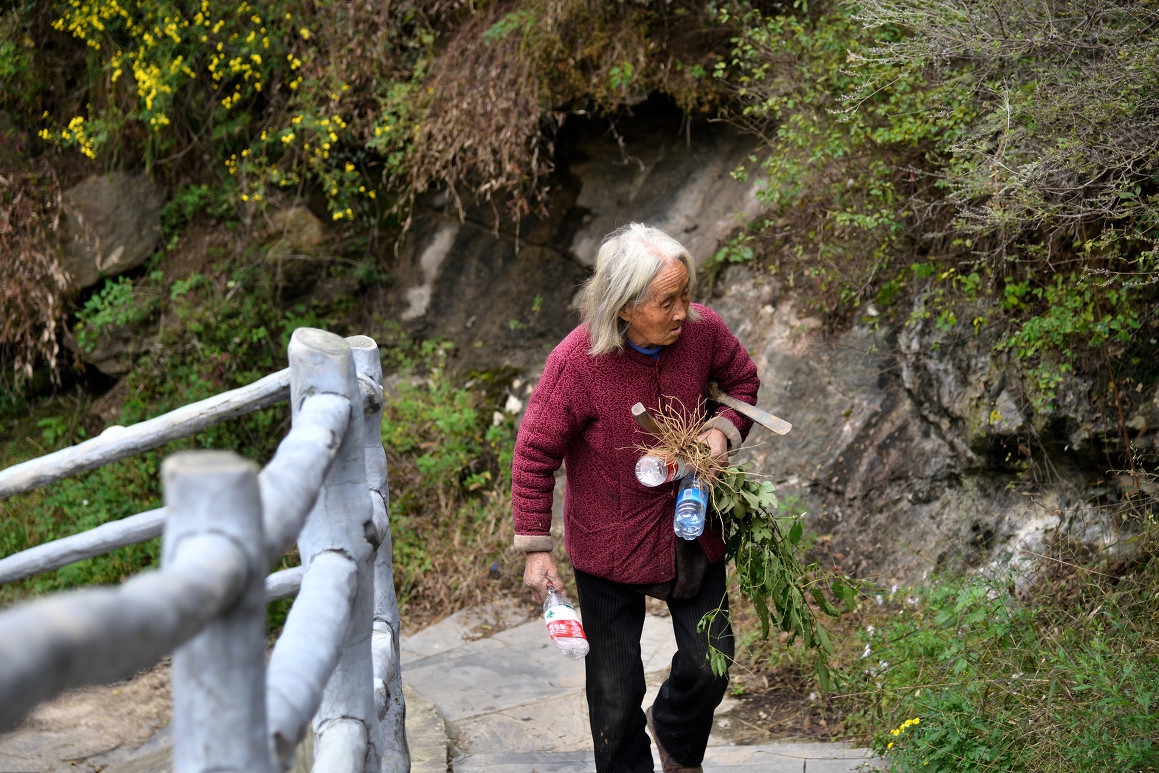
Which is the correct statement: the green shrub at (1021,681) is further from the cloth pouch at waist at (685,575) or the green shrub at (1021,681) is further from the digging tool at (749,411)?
the digging tool at (749,411)

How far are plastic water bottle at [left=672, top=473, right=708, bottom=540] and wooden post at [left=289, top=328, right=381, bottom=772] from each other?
1065 millimetres

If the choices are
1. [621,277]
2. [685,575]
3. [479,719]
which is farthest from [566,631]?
[479,719]

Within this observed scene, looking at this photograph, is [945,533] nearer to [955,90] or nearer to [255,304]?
[955,90]

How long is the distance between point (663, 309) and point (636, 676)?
1037 millimetres

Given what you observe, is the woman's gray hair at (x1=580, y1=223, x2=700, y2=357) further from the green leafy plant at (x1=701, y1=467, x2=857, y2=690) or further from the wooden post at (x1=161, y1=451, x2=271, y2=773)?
the wooden post at (x1=161, y1=451, x2=271, y2=773)

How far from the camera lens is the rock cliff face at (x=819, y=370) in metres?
4.07

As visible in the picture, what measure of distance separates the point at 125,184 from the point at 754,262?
4.80m

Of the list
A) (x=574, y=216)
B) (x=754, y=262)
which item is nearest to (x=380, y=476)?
(x=754, y=262)

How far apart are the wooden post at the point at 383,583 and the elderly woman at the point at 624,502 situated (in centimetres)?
53

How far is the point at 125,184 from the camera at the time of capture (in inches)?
289

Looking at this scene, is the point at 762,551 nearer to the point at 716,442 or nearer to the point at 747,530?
the point at 747,530

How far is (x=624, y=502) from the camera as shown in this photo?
2.75 metres

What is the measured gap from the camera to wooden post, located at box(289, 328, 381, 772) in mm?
1721

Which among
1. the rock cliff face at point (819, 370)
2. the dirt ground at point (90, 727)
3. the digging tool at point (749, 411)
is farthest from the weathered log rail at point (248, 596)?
the dirt ground at point (90, 727)
